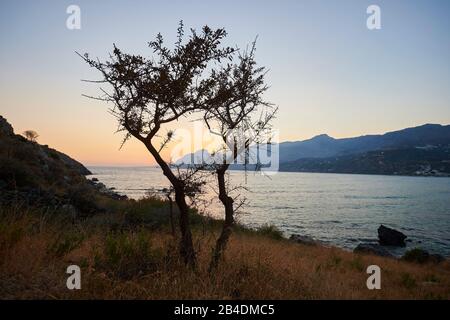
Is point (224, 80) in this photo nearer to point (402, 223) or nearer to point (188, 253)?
point (188, 253)

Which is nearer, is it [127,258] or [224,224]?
[127,258]

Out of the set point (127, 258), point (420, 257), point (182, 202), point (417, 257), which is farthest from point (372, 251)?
point (127, 258)

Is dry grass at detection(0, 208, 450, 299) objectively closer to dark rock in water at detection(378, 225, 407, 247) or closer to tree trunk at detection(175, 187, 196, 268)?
tree trunk at detection(175, 187, 196, 268)

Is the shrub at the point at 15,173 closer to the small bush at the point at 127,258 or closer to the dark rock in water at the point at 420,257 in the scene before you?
the small bush at the point at 127,258

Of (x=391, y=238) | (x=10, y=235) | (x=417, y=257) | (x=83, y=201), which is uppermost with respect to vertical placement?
(x=10, y=235)

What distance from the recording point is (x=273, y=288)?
260 inches

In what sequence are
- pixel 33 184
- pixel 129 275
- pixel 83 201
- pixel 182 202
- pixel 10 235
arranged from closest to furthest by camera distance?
pixel 10 235 < pixel 129 275 < pixel 182 202 < pixel 33 184 < pixel 83 201

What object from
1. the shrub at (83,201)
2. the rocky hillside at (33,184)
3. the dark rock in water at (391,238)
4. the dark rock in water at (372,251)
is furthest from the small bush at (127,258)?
the dark rock in water at (391,238)

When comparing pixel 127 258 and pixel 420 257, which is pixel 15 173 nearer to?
pixel 127 258

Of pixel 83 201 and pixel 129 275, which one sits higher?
pixel 129 275

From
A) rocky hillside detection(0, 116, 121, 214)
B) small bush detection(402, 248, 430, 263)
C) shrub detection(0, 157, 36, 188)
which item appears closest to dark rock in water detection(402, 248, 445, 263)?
small bush detection(402, 248, 430, 263)

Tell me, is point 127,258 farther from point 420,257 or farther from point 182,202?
point 420,257

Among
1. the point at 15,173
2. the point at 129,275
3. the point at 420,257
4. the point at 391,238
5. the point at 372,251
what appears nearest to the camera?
the point at 129,275
